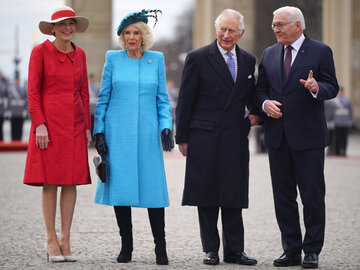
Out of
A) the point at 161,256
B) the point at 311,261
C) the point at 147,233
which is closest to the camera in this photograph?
the point at 311,261

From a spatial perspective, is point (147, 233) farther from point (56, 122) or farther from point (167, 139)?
point (56, 122)

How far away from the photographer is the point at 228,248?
6883 millimetres

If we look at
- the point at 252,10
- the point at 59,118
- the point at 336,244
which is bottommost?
the point at 336,244

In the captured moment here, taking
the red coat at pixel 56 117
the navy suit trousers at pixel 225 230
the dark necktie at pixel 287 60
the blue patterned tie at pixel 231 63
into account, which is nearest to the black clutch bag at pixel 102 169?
the red coat at pixel 56 117

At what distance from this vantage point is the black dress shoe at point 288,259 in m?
6.73

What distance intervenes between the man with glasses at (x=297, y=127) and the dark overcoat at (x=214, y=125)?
0.23m

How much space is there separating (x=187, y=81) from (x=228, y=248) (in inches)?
53.3

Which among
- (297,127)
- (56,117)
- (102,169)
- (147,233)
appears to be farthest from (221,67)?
(147,233)

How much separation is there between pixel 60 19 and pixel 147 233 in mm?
2571

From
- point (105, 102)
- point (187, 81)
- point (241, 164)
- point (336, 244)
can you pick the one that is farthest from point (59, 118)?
point (336, 244)

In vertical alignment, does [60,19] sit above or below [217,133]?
above

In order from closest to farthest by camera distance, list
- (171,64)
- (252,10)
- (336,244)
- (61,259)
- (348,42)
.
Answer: (61,259) → (336,244) → (252,10) → (348,42) → (171,64)

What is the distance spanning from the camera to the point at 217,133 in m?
6.89

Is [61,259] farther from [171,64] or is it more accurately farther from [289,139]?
[171,64]
